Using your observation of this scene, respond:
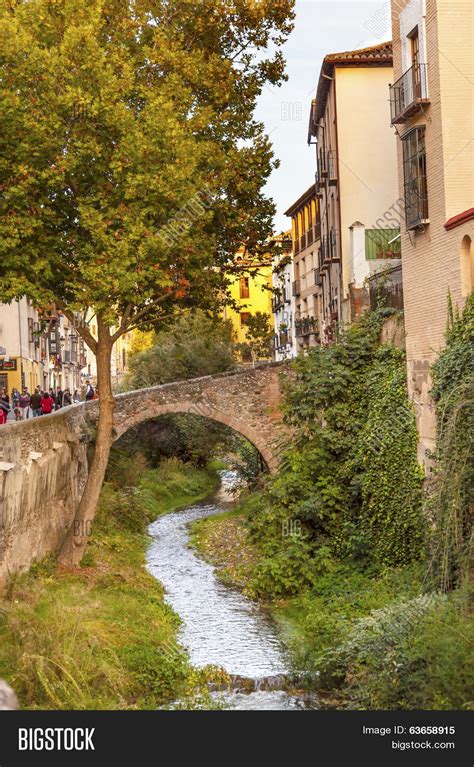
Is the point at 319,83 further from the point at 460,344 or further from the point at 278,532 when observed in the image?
the point at 460,344

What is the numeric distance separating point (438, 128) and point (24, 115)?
6.86 m

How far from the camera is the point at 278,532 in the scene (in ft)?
70.5

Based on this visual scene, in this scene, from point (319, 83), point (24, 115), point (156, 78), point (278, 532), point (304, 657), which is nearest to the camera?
point (304, 657)

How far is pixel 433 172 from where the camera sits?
1752 centimetres

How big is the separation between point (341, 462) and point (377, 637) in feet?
25.7

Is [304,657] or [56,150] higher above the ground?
[56,150]

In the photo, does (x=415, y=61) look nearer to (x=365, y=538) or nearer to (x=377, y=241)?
(x=365, y=538)

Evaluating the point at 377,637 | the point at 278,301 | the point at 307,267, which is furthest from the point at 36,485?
the point at 307,267

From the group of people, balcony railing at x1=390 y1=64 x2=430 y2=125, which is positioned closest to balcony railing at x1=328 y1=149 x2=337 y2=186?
balcony railing at x1=390 y1=64 x2=430 y2=125

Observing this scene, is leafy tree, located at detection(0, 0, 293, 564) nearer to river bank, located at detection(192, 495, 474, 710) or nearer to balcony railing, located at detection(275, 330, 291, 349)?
river bank, located at detection(192, 495, 474, 710)

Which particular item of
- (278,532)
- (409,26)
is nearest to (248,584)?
(278,532)

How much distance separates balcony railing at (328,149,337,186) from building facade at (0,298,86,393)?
28.7ft
